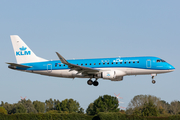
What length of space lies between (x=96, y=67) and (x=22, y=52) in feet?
53.5

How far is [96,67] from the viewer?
5675 centimetres

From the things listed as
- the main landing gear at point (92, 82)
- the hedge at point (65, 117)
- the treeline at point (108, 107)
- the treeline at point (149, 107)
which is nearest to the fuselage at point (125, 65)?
the main landing gear at point (92, 82)

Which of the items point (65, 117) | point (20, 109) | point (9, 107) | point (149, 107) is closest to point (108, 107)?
point (149, 107)

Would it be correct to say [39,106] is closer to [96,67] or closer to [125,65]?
[96,67]

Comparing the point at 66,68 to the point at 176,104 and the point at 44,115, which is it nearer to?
the point at 44,115

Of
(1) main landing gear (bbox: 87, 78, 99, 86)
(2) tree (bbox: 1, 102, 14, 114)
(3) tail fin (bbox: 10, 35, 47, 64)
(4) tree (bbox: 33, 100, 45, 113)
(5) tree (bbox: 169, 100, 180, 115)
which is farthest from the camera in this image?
(4) tree (bbox: 33, 100, 45, 113)

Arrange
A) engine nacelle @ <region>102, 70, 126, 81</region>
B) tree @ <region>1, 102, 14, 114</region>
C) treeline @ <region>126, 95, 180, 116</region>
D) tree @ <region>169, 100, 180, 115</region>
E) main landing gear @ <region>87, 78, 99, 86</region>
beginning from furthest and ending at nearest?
tree @ <region>169, 100, 180, 115</region>, tree @ <region>1, 102, 14, 114</region>, treeline @ <region>126, 95, 180, 116</region>, main landing gear @ <region>87, 78, 99, 86</region>, engine nacelle @ <region>102, 70, 126, 81</region>

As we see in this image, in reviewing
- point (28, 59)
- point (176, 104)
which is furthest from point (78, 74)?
point (176, 104)

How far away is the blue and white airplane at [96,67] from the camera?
54750 mm

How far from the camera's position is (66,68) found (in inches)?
2301

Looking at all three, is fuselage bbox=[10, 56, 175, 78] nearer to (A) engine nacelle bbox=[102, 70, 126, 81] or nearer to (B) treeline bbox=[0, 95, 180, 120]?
(A) engine nacelle bbox=[102, 70, 126, 81]

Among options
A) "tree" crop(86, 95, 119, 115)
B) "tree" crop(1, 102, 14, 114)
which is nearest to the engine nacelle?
"tree" crop(86, 95, 119, 115)

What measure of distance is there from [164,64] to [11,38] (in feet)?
99.5

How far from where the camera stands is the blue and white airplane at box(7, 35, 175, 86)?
180ft
